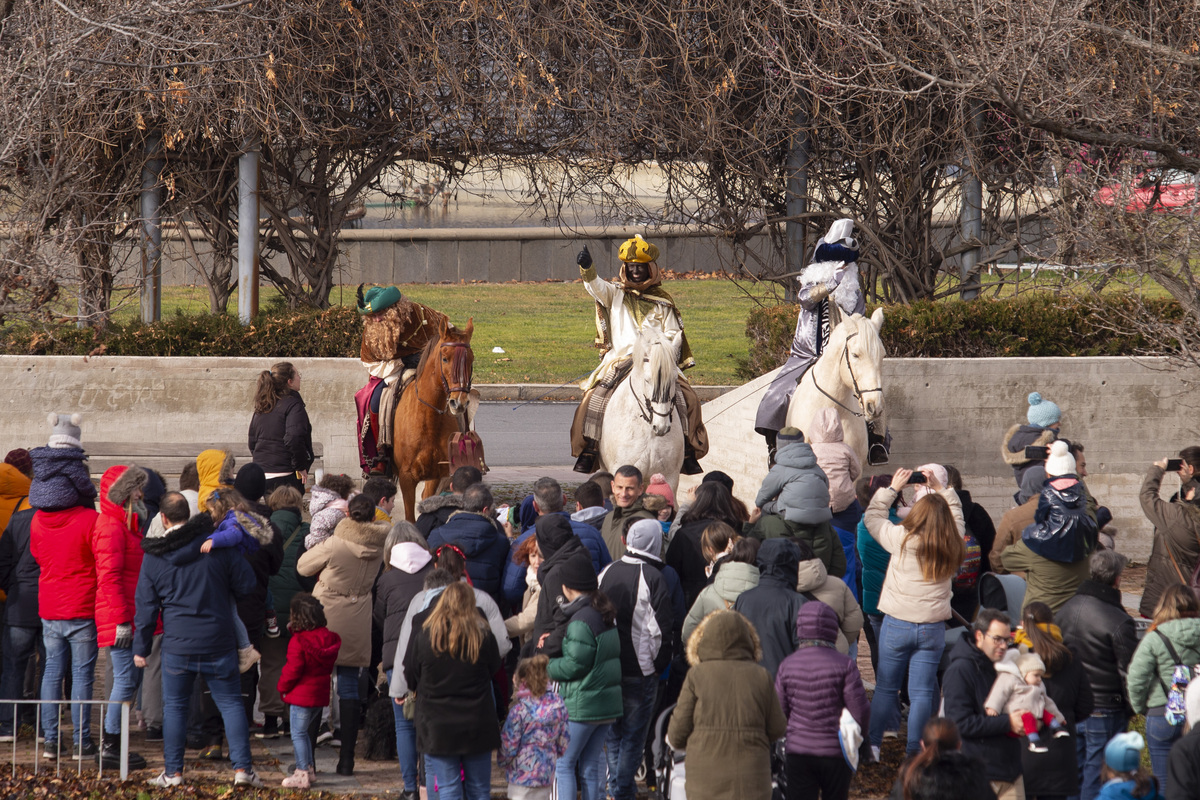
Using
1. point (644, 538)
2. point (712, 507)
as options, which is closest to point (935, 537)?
point (712, 507)

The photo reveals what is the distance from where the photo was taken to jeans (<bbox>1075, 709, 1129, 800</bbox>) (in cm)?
704

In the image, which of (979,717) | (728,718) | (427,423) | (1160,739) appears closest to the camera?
(728,718)

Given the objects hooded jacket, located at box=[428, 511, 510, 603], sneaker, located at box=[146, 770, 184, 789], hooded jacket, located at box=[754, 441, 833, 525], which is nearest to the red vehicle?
hooded jacket, located at box=[754, 441, 833, 525]

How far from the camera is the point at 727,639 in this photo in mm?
5938

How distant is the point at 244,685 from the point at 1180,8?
454 inches

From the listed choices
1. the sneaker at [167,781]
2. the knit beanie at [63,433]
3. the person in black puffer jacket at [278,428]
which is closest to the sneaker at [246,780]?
the sneaker at [167,781]

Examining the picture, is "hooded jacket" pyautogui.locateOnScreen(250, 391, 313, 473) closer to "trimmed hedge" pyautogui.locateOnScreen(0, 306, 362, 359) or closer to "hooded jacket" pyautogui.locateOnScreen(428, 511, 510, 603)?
"trimmed hedge" pyautogui.locateOnScreen(0, 306, 362, 359)

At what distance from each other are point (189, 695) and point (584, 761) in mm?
2450

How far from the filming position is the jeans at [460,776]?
21.6 ft

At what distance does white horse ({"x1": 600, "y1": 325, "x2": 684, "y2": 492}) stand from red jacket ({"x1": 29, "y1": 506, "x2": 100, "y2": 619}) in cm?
466

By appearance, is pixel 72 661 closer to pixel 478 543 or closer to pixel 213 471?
pixel 213 471

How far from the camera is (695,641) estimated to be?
20.3ft

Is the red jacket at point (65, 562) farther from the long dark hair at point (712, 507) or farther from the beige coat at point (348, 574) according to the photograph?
the long dark hair at point (712, 507)

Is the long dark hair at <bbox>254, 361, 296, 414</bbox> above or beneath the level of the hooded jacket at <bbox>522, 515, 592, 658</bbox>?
above
